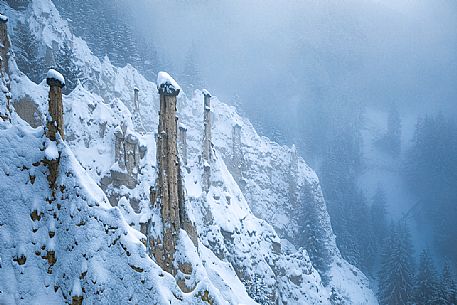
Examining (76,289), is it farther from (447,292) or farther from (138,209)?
(447,292)

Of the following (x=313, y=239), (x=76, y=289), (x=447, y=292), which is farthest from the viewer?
(x=313, y=239)

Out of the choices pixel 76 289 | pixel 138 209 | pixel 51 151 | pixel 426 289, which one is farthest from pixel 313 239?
pixel 51 151

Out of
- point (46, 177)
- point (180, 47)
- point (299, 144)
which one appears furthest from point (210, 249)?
point (180, 47)

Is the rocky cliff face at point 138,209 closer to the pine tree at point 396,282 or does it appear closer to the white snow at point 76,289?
the white snow at point 76,289

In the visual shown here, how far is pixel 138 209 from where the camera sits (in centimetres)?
3092

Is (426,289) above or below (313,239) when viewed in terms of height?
below

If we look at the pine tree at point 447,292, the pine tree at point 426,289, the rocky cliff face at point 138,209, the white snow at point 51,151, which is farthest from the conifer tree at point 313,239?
the white snow at point 51,151

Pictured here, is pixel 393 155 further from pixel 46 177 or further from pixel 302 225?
pixel 46 177

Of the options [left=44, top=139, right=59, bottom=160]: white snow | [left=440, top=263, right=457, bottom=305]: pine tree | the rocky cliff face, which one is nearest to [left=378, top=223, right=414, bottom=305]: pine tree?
the rocky cliff face

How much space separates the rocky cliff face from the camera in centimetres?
1026

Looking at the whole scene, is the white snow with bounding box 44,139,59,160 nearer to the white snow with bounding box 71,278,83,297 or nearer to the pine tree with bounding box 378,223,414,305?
the white snow with bounding box 71,278,83,297

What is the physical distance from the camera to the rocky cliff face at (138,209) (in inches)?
404

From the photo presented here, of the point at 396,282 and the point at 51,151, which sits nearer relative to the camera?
the point at 51,151

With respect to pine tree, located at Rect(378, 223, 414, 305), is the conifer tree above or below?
above
